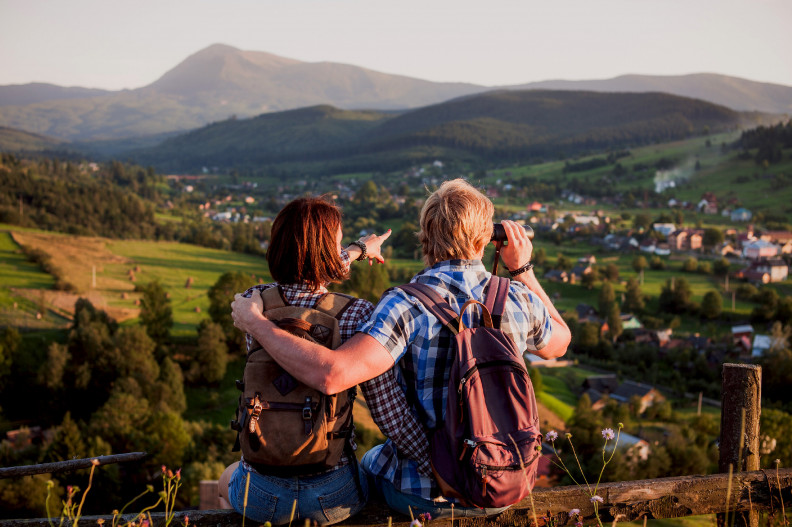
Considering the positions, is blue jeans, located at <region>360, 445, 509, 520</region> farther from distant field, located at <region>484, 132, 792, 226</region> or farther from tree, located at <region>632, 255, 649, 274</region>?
distant field, located at <region>484, 132, 792, 226</region>

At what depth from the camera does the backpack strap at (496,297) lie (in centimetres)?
233

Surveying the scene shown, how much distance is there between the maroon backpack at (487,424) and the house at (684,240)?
225ft

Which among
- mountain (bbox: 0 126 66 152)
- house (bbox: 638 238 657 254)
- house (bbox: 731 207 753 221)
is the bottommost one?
house (bbox: 638 238 657 254)

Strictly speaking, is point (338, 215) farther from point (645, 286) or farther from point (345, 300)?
point (645, 286)

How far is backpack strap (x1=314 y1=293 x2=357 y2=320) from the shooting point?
239 centimetres

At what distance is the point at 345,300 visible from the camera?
2455 millimetres

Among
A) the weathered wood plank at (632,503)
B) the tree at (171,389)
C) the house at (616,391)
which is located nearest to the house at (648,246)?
the house at (616,391)

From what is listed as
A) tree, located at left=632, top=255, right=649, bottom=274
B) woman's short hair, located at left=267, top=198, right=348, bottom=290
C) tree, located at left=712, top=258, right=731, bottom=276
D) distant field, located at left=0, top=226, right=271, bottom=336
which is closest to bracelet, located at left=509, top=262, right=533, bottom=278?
woman's short hair, located at left=267, top=198, right=348, bottom=290

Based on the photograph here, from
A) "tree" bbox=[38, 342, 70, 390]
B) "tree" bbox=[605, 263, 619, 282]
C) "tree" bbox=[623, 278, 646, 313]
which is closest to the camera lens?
"tree" bbox=[38, 342, 70, 390]

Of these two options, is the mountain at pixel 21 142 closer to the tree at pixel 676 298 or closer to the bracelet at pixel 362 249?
the tree at pixel 676 298

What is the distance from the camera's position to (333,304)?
241 cm

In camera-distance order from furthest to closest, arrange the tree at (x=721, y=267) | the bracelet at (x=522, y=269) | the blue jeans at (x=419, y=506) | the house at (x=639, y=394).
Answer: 1. the tree at (x=721, y=267)
2. the house at (x=639, y=394)
3. the bracelet at (x=522, y=269)
4. the blue jeans at (x=419, y=506)

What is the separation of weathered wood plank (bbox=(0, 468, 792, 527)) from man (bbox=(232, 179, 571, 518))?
0.56ft

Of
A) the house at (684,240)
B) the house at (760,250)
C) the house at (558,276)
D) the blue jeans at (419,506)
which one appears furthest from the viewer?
the house at (684,240)
